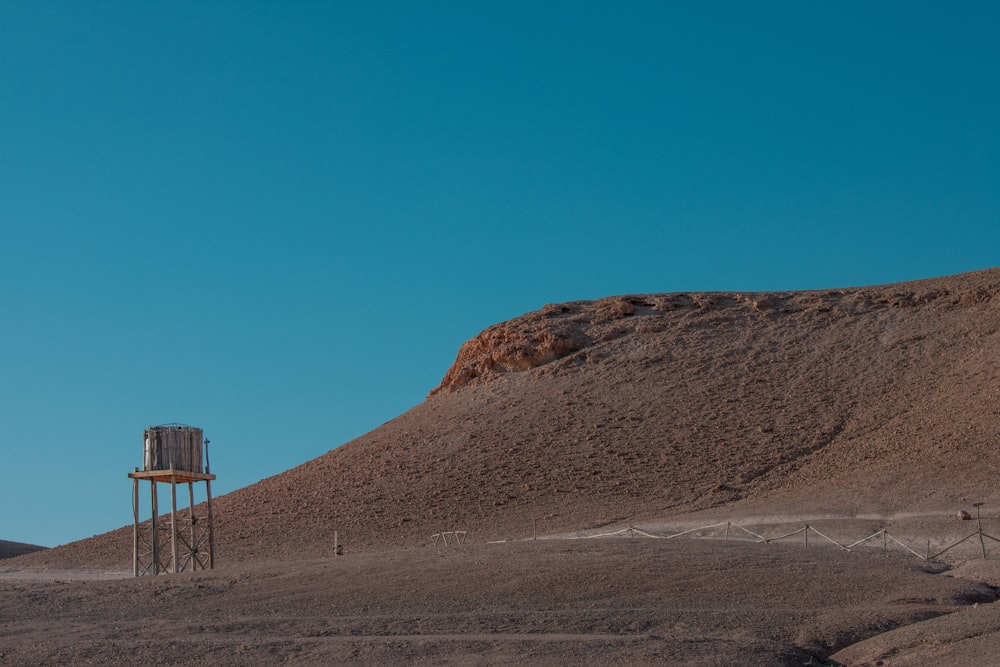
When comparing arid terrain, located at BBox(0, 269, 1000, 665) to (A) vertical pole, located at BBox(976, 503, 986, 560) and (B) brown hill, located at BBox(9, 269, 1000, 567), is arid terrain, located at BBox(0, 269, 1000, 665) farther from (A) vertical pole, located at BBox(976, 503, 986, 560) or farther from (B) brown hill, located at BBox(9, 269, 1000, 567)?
(A) vertical pole, located at BBox(976, 503, 986, 560)

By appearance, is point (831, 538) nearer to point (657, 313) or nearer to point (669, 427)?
point (669, 427)

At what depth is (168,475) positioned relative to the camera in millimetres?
30891

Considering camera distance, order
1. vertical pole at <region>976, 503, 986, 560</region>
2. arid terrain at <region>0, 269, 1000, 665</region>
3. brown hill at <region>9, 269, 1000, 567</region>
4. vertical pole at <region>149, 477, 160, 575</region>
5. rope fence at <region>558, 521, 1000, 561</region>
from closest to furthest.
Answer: arid terrain at <region>0, 269, 1000, 665</region>
vertical pole at <region>976, 503, 986, 560</region>
rope fence at <region>558, 521, 1000, 561</region>
vertical pole at <region>149, 477, 160, 575</region>
brown hill at <region>9, 269, 1000, 567</region>

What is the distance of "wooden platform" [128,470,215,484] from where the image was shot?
30.8 m

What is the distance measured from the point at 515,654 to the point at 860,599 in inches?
261

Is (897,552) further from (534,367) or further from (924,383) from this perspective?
(534,367)

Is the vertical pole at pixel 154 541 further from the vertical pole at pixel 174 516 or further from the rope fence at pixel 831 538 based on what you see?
the rope fence at pixel 831 538

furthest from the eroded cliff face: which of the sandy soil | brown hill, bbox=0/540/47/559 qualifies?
the sandy soil

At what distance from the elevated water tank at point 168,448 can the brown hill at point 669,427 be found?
261 inches

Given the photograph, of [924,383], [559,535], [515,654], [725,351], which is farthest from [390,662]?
[725,351]

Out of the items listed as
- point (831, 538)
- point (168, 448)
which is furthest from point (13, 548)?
point (831, 538)

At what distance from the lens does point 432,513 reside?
39.8 metres

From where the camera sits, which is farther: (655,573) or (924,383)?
(924,383)

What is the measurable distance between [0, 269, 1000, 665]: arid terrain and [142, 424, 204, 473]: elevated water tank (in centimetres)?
335
